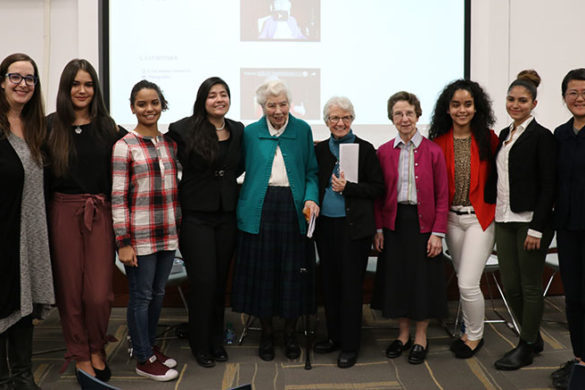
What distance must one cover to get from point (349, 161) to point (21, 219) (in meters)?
1.62

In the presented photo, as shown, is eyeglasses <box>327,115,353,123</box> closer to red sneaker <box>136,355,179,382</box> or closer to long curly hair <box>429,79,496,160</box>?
long curly hair <box>429,79,496,160</box>

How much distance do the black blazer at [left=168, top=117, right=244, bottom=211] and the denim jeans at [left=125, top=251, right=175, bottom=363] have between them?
0.31m

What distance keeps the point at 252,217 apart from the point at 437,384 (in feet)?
4.22

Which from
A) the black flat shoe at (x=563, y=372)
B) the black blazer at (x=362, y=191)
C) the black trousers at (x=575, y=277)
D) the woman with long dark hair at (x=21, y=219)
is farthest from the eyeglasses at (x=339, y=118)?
the black flat shoe at (x=563, y=372)

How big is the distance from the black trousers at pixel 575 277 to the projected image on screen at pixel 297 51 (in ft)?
6.67

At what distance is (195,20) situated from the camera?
A: 3.95 metres

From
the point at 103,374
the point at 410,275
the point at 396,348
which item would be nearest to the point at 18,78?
the point at 103,374

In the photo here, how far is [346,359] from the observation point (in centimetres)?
263

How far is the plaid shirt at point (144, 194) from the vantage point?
2.30 metres

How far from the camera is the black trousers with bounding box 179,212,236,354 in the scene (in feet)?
8.39

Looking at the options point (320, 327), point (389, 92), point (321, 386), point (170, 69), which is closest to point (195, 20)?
point (170, 69)

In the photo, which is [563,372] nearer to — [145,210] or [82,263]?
[145,210]

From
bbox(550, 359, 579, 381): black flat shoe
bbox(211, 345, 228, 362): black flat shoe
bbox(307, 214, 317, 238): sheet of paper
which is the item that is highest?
bbox(307, 214, 317, 238): sheet of paper

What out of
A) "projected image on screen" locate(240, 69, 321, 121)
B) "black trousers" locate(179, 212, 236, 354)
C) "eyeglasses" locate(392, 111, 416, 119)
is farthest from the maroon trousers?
"projected image on screen" locate(240, 69, 321, 121)
